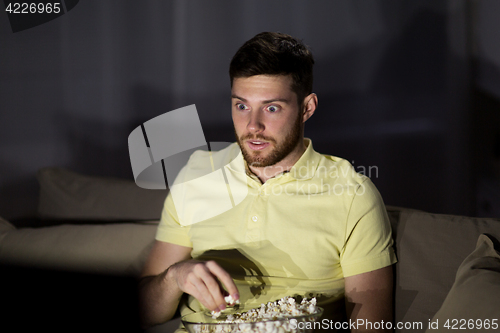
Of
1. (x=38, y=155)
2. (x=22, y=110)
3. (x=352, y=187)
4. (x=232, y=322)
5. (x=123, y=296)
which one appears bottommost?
(x=123, y=296)

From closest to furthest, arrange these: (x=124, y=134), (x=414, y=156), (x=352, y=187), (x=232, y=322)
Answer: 1. (x=232, y=322)
2. (x=352, y=187)
3. (x=124, y=134)
4. (x=414, y=156)

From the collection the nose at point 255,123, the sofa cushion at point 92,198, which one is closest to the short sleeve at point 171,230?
the sofa cushion at point 92,198

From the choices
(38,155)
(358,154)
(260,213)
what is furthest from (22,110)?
(358,154)

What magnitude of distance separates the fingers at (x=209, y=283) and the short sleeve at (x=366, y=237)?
314 mm

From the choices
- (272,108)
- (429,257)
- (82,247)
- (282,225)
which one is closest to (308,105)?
(272,108)

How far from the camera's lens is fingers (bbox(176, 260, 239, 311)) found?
0.82 m

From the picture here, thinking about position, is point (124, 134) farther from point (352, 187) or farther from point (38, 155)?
point (352, 187)

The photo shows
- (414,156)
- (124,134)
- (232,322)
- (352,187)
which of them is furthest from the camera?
(414,156)

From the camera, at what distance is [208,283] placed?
835 millimetres

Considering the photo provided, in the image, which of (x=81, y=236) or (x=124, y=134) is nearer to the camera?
(x=81, y=236)

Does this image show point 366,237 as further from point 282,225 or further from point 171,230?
point 171,230

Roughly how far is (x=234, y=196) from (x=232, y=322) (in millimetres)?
436

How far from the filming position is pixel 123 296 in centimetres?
110

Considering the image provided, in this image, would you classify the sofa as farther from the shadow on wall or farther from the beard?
the shadow on wall
